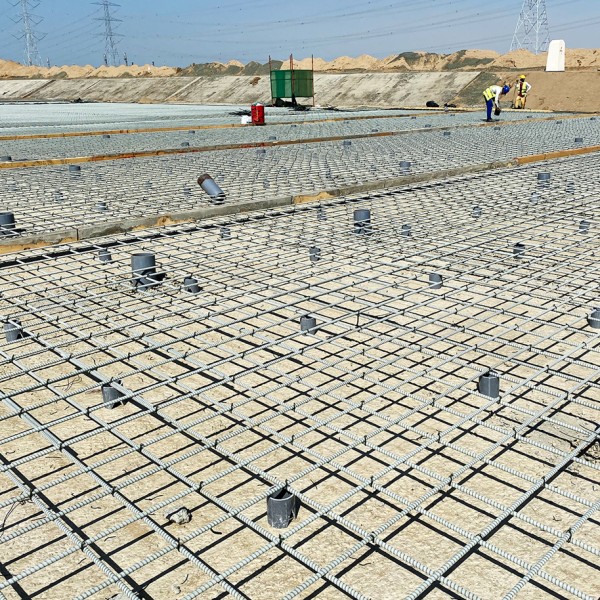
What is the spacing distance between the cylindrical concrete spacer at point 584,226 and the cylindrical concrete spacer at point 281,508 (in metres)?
4.84

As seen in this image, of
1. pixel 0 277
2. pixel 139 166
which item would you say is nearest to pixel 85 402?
pixel 0 277

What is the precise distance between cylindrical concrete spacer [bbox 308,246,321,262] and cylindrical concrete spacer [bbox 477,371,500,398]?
2.46m

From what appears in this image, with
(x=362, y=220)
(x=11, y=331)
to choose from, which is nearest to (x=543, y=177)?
(x=362, y=220)

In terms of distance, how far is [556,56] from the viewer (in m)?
35.1

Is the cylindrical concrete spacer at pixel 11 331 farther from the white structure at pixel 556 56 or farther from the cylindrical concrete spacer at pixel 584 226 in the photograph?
the white structure at pixel 556 56

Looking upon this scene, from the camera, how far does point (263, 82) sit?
149 feet

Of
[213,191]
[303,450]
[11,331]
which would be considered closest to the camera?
[303,450]

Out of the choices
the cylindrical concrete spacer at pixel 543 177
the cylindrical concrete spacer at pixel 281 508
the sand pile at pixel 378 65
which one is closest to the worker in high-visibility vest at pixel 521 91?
the sand pile at pixel 378 65

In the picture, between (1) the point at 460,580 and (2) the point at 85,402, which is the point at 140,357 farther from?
(1) the point at 460,580

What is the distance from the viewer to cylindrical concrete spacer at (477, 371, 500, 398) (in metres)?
3.50

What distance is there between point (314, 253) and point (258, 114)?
12.5 meters

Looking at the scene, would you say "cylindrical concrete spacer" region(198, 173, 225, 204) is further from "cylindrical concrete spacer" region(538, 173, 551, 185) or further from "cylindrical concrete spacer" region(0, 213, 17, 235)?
"cylindrical concrete spacer" region(538, 173, 551, 185)

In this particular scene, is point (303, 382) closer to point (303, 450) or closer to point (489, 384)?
point (303, 450)

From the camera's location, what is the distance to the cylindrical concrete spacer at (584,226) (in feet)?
20.7
